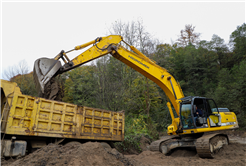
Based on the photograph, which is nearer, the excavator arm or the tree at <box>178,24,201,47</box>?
the excavator arm

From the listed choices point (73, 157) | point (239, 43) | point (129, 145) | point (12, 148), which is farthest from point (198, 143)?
point (239, 43)

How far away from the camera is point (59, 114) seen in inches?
274

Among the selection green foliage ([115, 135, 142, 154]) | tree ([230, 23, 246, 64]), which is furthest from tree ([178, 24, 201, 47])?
green foliage ([115, 135, 142, 154])

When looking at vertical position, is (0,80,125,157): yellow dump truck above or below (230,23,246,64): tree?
below

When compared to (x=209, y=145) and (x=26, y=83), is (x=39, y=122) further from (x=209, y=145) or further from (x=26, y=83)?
(x=26, y=83)

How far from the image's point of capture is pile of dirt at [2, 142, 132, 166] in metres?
4.54

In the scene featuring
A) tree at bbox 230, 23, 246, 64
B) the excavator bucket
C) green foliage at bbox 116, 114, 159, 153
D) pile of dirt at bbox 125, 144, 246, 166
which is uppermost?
tree at bbox 230, 23, 246, 64

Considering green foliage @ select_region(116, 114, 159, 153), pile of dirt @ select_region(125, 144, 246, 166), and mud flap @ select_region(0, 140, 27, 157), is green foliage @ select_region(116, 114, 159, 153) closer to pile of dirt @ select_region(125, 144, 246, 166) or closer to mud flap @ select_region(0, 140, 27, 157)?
pile of dirt @ select_region(125, 144, 246, 166)

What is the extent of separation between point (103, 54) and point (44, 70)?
2.44 metres

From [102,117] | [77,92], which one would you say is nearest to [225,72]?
[77,92]

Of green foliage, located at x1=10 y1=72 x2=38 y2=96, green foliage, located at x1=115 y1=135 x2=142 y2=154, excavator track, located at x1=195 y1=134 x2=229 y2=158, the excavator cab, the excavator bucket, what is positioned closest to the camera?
the excavator bucket

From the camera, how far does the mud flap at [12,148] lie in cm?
570

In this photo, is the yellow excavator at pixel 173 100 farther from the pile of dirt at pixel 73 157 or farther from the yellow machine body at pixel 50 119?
the pile of dirt at pixel 73 157

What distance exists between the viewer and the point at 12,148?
19.2 feet
